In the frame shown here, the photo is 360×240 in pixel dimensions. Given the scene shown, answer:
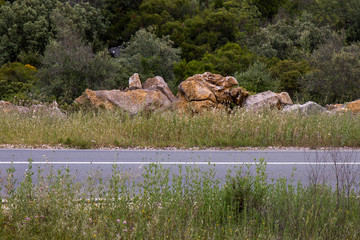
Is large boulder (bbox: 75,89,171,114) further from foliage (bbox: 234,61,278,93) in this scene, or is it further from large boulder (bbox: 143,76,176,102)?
foliage (bbox: 234,61,278,93)

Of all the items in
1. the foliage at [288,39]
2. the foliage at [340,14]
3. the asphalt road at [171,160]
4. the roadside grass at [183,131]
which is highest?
the foliage at [340,14]

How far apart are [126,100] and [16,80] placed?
58.4 feet

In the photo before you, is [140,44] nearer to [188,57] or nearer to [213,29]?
[188,57]

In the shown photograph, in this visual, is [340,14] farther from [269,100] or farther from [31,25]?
[269,100]

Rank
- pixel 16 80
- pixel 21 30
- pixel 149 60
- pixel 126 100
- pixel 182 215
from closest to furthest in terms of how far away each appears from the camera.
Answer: pixel 182 215 → pixel 126 100 → pixel 149 60 → pixel 16 80 → pixel 21 30

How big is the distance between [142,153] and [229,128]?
Result: 3.22 metres

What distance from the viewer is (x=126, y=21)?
137ft

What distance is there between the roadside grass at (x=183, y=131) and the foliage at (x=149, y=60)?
1382 centimetres

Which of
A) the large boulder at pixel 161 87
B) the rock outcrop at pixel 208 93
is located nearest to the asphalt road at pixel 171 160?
the rock outcrop at pixel 208 93

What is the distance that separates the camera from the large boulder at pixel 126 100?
16016mm

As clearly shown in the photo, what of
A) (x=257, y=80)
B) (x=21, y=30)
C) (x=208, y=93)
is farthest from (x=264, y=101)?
(x=21, y=30)

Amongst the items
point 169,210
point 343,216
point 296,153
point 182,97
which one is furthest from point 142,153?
point 182,97

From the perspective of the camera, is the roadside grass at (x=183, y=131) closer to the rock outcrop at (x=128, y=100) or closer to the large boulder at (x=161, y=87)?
the rock outcrop at (x=128, y=100)

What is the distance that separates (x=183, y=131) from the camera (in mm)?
12367
